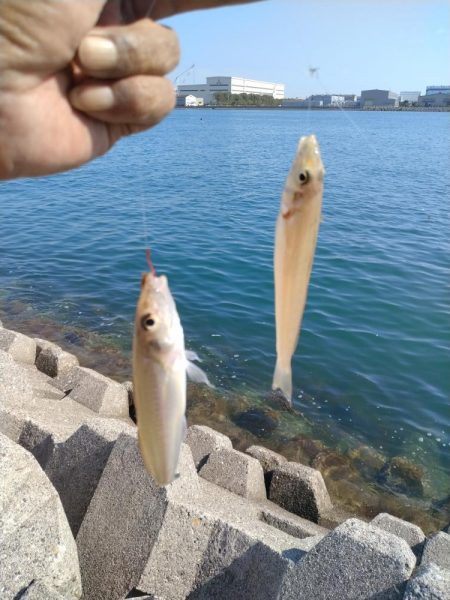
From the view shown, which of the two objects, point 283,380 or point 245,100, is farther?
point 245,100

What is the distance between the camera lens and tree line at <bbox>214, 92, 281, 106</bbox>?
318ft

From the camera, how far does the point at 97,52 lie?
2.03 meters

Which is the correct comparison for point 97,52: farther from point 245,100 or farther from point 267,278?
point 245,100

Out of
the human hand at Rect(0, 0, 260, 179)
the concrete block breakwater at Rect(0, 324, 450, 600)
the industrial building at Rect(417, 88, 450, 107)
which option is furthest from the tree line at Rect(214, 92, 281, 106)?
the human hand at Rect(0, 0, 260, 179)

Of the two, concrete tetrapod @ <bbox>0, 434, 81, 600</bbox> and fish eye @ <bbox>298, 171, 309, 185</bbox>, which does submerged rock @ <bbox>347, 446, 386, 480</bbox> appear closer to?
concrete tetrapod @ <bbox>0, 434, 81, 600</bbox>

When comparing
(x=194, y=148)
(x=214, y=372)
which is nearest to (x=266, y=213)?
(x=214, y=372)

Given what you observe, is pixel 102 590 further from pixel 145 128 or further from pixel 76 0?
pixel 76 0

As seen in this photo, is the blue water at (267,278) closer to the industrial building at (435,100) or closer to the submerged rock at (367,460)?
the submerged rock at (367,460)

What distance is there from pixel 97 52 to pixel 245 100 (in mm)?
112304

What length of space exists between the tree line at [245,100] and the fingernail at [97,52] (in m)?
95.8

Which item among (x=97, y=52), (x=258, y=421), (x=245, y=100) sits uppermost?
(x=97, y=52)

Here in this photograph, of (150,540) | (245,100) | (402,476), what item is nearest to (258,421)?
(402,476)

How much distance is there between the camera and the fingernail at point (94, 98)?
2.20m

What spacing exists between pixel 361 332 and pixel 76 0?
42.6ft
